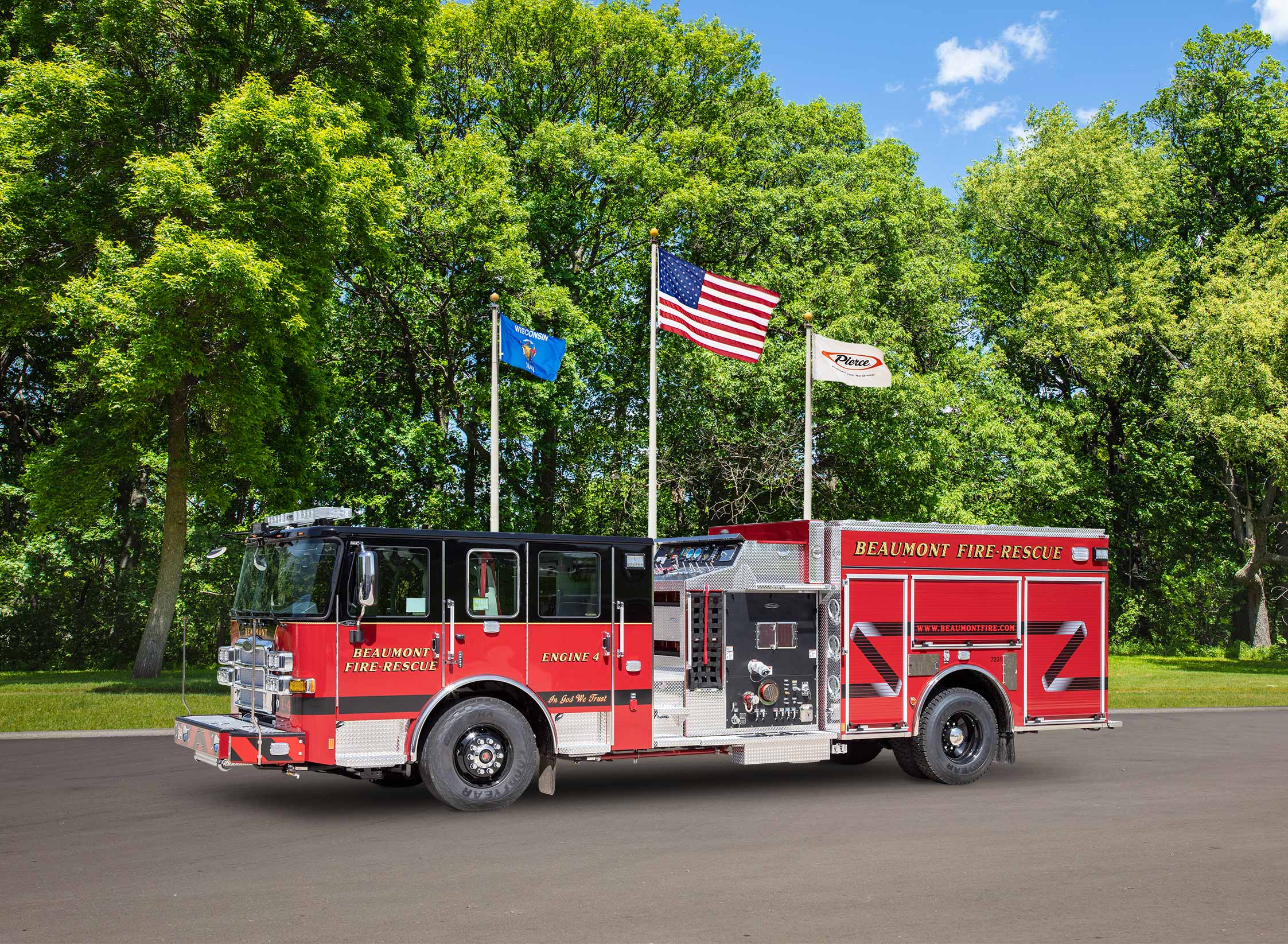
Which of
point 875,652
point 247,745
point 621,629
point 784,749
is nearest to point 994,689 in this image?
point 875,652

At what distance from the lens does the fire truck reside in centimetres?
1112

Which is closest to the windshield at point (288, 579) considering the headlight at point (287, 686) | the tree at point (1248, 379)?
the headlight at point (287, 686)

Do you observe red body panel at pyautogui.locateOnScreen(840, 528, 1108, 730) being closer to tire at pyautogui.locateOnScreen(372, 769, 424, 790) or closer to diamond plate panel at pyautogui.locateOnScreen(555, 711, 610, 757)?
diamond plate panel at pyautogui.locateOnScreen(555, 711, 610, 757)

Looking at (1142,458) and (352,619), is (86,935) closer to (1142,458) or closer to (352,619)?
(352,619)

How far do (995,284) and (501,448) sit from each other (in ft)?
73.9

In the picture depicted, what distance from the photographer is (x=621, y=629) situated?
12.4 m

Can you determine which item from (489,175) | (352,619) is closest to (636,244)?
(489,175)

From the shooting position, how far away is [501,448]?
35500mm

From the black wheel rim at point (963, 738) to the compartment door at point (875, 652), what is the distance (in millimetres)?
789

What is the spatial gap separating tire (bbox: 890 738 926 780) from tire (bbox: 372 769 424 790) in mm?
5344

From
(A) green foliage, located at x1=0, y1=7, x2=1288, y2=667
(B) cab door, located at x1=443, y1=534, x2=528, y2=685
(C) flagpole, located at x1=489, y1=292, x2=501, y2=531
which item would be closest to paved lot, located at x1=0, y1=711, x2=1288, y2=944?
(B) cab door, located at x1=443, y1=534, x2=528, y2=685

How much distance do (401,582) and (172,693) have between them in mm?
14814

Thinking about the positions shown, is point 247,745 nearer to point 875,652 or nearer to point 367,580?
point 367,580

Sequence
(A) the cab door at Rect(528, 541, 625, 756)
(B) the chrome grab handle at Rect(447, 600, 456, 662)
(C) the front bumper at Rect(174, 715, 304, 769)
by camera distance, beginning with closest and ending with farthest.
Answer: (C) the front bumper at Rect(174, 715, 304, 769) → (B) the chrome grab handle at Rect(447, 600, 456, 662) → (A) the cab door at Rect(528, 541, 625, 756)
